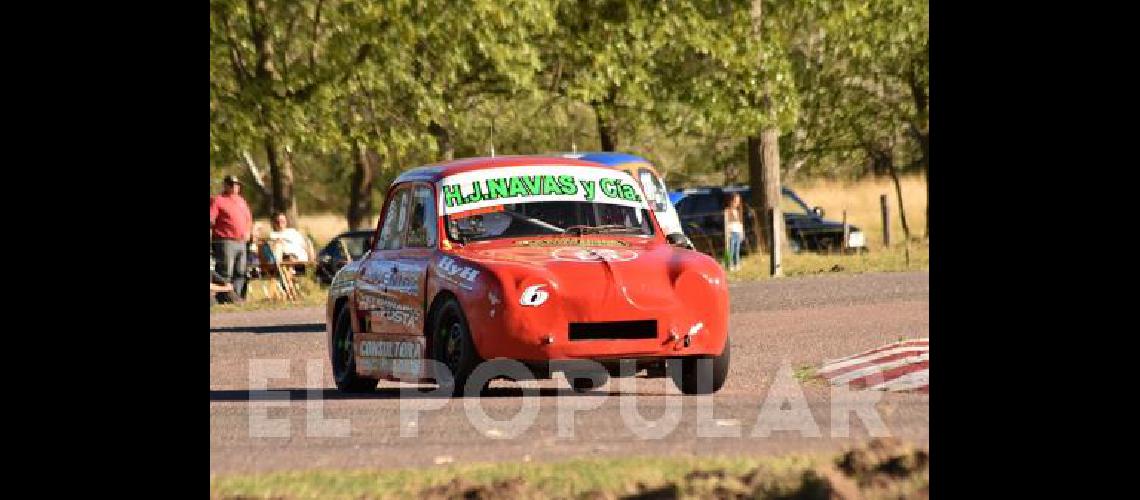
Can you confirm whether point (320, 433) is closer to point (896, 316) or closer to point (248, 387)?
point (248, 387)

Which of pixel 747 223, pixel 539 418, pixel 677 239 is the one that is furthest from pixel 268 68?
pixel 539 418

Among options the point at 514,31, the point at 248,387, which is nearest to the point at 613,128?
the point at 514,31

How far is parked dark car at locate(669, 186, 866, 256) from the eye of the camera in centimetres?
4312

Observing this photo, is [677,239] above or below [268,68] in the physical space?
below

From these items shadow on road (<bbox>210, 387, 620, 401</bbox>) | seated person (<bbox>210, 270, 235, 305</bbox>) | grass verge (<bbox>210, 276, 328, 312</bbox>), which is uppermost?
seated person (<bbox>210, 270, 235, 305</bbox>)

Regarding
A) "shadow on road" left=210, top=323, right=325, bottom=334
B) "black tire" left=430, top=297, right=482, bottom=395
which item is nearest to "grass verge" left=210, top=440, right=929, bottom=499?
"black tire" left=430, top=297, right=482, bottom=395

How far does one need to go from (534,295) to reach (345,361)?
293cm

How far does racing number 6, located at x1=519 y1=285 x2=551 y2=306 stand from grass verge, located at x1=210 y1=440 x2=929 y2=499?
3.74 m

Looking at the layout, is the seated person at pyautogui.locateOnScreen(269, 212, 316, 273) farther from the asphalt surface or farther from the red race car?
the red race car

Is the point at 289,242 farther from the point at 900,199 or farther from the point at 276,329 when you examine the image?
the point at 900,199

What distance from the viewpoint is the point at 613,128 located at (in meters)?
43.8

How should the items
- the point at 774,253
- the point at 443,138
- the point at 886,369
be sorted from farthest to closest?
the point at 443,138
the point at 774,253
the point at 886,369

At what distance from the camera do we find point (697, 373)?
46.1 ft

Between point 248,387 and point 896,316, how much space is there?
8.40 m
